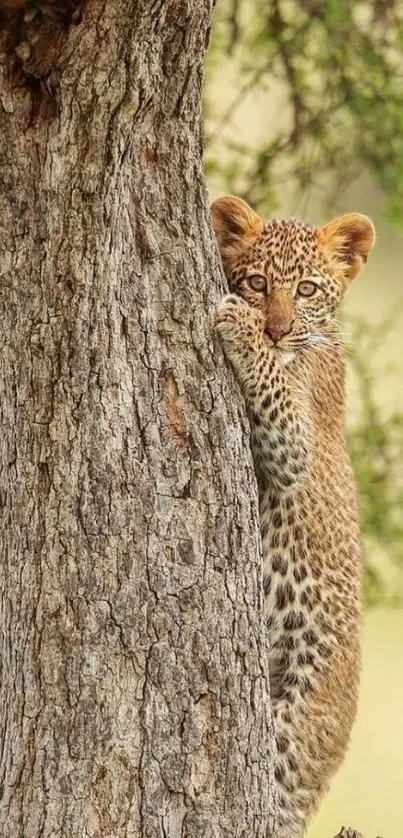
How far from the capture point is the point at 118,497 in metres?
5.43

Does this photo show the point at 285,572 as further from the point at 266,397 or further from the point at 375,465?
the point at 375,465

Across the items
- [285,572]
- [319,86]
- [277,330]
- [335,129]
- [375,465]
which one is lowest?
[375,465]

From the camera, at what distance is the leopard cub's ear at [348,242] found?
711 cm

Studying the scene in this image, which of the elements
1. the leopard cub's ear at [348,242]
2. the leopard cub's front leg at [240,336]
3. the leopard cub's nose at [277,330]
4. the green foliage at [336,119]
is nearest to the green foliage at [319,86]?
the green foliage at [336,119]

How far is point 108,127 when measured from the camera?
518cm

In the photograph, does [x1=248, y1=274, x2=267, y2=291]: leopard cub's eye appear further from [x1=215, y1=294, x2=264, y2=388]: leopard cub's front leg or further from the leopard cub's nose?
[x1=215, y1=294, x2=264, y2=388]: leopard cub's front leg

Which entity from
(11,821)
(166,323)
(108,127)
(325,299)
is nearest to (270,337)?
(325,299)

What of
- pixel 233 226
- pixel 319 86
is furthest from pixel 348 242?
pixel 319 86

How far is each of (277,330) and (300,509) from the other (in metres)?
0.67

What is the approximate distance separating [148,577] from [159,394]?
556mm

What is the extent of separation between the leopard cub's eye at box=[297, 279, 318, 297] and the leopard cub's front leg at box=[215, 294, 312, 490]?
1.23ft

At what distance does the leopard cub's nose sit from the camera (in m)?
6.48

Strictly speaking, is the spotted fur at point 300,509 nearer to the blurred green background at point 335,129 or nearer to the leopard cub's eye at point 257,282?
the leopard cub's eye at point 257,282

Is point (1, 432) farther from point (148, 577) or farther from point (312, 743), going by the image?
point (312, 743)
